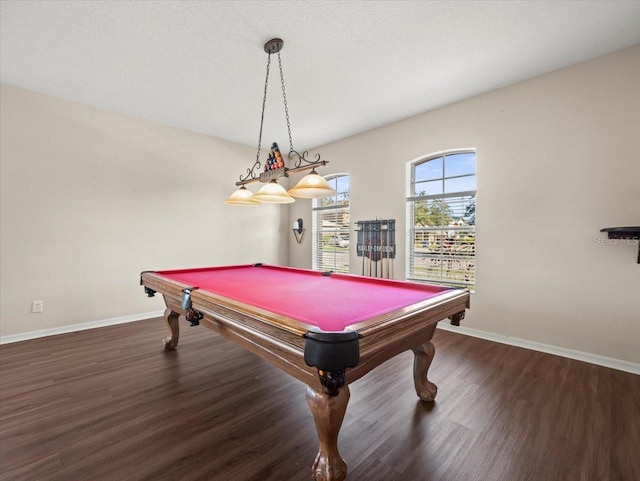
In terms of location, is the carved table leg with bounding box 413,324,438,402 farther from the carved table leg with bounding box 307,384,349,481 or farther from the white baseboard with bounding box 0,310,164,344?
the white baseboard with bounding box 0,310,164,344

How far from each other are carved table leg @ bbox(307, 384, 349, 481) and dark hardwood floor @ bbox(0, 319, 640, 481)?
196 mm

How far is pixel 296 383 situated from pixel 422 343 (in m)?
1.09

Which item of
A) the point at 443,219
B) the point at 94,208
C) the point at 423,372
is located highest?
the point at 94,208

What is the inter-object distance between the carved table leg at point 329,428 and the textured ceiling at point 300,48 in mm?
2655

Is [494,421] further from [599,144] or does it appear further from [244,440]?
[599,144]

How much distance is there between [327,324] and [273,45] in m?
2.52

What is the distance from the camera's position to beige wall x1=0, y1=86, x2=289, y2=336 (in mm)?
3336

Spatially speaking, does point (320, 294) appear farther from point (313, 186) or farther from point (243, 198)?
point (243, 198)

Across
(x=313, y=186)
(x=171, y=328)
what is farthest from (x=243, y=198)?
(x=171, y=328)

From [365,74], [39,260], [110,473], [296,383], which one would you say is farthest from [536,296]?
[39,260]

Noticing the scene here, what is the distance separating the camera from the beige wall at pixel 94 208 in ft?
10.9

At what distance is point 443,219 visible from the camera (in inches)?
155

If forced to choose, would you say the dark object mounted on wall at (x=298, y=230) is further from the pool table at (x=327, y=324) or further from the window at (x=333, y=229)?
the pool table at (x=327, y=324)

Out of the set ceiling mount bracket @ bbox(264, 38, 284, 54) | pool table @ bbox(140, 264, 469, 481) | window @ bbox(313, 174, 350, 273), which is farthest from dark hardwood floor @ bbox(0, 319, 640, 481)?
ceiling mount bracket @ bbox(264, 38, 284, 54)
